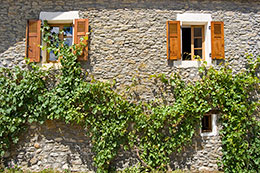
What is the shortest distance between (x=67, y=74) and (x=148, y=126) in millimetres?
2334

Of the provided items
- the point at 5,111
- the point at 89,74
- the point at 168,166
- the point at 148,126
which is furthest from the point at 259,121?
the point at 5,111

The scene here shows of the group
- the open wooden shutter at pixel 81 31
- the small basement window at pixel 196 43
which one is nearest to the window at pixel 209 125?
the small basement window at pixel 196 43

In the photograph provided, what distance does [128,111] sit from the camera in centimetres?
419

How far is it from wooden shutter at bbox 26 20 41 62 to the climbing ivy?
0.22m

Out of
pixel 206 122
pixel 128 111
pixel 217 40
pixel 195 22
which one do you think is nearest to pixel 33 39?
pixel 128 111

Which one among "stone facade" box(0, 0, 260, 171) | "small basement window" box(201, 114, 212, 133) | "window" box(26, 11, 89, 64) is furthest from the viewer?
"small basement window" box(201, 114, 212, 133)

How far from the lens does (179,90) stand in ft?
14.2

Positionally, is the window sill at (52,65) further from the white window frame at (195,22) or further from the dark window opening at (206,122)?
the dark window opening at (206,122)

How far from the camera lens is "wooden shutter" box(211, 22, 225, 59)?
4461 mm

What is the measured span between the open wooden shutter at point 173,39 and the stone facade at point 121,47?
14cm

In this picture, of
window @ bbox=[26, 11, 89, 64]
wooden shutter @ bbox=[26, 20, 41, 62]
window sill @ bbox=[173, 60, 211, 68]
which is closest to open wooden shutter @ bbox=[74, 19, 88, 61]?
window @ bbox=[26, 11, 89, 64]

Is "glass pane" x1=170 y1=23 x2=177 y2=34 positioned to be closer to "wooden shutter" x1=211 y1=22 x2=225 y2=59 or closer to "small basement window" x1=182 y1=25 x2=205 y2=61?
"small basement window" x1=182 y1=25 x2=205 y2=61

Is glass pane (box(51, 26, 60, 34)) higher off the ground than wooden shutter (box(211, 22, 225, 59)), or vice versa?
glass pane (box(51, 26, 60, 34))

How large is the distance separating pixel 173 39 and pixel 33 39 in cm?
354
